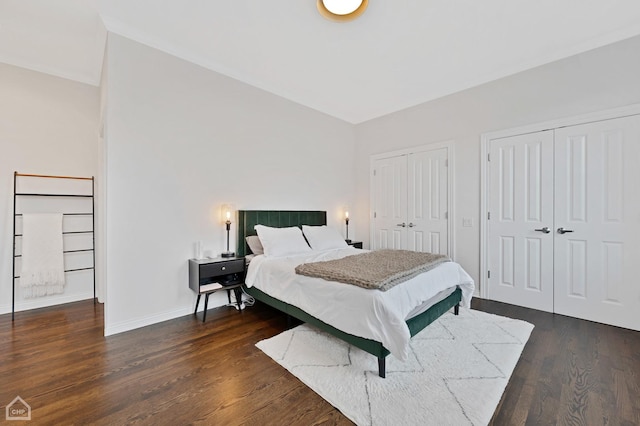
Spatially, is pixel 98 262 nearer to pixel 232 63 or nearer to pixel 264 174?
pixel 264 174

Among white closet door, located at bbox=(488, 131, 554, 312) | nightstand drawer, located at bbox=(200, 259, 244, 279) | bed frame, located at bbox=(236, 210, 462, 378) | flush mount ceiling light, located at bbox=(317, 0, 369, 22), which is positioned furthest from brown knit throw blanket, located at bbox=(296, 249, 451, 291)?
flush mount ceiling light, located at bbox=(317, 0, 369, 22)

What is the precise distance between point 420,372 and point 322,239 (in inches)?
87.3

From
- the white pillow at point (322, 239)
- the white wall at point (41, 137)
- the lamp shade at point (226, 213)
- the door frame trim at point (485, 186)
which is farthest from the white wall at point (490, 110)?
the white wall at point (41, 137)

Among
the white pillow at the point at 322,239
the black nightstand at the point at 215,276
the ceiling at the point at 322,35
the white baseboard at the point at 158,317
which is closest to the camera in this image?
the ceiling at the point at 322,35

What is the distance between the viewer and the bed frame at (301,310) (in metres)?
2.00

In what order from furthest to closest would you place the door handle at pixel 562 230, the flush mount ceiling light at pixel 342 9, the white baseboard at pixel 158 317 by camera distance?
1. the door handle at pixel 562 230
2. the white baseboard at pixel 158 317
3. the flush mount ceiling light at pixel 342 9

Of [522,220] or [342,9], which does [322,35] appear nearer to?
A: [342,9]

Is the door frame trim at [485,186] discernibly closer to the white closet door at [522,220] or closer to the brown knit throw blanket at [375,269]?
the white closet door at [522,220]

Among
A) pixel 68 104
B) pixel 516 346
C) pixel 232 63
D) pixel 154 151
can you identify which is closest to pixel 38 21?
pixel 68 104

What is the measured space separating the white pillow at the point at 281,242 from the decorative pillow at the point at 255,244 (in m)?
0.17

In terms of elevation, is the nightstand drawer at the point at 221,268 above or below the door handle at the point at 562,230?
below

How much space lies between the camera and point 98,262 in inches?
144

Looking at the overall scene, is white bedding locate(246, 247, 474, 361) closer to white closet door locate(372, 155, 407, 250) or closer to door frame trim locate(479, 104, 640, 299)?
door frame trim locate(479, 104, 640, 299)

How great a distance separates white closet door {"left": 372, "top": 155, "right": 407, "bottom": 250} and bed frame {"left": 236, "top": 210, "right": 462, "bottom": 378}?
1050mm
